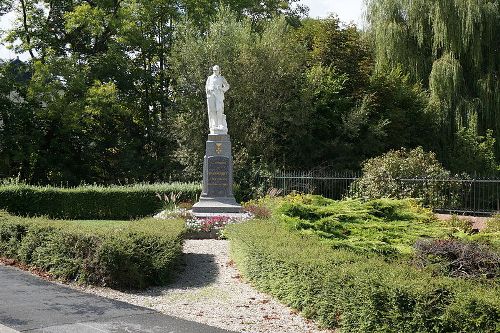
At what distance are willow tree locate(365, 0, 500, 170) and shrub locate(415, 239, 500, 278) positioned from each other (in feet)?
58.5

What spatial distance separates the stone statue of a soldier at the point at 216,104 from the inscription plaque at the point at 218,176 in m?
1.05

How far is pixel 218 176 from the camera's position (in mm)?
17406

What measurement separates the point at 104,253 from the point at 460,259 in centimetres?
523

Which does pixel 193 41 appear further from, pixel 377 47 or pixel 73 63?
pixel 377 47

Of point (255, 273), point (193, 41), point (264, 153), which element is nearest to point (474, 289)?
point (255, 273)

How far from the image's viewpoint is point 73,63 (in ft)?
86.2

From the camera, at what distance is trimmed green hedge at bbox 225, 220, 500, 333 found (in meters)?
5.47

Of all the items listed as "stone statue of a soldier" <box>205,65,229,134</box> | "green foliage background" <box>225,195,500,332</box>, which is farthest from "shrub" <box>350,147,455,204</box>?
"green foliage background" <box>225,195,500,332</box>

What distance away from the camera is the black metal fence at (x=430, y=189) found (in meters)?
18.2

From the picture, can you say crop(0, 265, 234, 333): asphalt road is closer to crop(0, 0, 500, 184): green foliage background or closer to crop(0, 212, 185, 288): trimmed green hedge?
crop(0, 212, 185, 288): trimmed green hedge

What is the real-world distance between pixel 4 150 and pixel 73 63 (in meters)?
4.96

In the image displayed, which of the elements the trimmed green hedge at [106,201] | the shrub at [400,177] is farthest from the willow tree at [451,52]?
the trimmed green hedge at [106,201]

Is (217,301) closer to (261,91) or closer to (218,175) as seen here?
(218,175)

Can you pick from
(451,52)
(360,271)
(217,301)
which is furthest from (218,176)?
(451,52)
